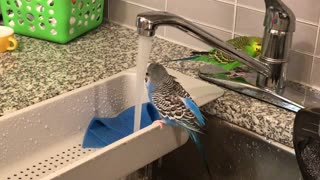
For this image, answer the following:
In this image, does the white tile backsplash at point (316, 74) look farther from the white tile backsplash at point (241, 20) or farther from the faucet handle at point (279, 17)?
the faucet handle at point (279, 17)

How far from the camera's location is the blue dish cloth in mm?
991

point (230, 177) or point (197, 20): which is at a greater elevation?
point (197, 20)

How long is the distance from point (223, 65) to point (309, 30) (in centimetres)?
17

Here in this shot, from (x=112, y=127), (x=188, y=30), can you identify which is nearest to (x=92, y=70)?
(x=112, y=127)

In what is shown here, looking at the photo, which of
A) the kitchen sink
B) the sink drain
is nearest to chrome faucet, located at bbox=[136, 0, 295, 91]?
the kitchen sink

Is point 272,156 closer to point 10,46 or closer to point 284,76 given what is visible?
point 284,76

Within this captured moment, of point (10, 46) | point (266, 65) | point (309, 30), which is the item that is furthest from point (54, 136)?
point (309, 30)

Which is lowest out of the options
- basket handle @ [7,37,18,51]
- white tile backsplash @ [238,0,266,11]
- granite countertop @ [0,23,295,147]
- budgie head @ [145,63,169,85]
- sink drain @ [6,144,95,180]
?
sink drain @ [6,144,95,180]

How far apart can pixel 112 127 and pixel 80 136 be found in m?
0.06

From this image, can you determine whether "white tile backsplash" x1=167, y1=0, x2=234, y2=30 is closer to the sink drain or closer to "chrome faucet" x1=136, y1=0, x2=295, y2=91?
"chrome faucet" x1=136, y1=0, x2=295, y2=91

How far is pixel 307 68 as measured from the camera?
3.43 feet

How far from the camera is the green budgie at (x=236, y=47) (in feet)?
3.41

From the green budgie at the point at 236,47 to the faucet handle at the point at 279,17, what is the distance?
103mm

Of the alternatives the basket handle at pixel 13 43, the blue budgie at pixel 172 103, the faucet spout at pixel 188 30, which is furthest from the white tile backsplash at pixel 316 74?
the basket handle at pixel 13 43
